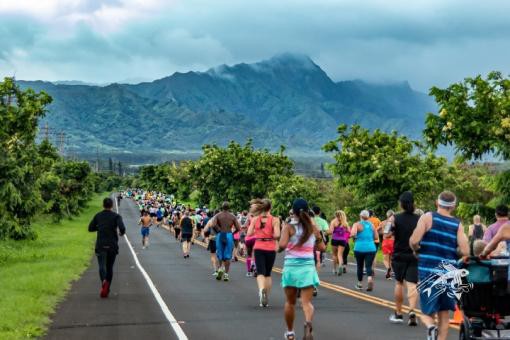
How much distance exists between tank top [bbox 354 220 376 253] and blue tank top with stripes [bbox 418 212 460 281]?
7875 mm

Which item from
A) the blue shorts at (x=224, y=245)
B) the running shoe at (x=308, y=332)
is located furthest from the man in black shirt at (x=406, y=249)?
the blue shorts at (x=224, y=245)

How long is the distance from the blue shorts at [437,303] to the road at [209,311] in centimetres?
198

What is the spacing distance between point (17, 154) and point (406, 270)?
22105mm

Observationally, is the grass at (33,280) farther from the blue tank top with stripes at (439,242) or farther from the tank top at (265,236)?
the blue tank top with stripes at (439,242)

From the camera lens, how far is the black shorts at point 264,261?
14.5 metres

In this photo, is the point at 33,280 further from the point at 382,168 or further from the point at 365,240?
the point at 382,168

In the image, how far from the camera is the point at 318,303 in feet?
49.9

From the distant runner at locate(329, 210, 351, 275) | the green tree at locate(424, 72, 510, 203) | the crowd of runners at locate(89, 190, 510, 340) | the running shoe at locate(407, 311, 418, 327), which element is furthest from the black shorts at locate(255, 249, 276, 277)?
the green tree at locate(424, 72, 510, 203)

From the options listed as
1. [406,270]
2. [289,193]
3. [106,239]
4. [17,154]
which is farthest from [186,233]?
[289,193]

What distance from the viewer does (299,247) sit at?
10.3 metres

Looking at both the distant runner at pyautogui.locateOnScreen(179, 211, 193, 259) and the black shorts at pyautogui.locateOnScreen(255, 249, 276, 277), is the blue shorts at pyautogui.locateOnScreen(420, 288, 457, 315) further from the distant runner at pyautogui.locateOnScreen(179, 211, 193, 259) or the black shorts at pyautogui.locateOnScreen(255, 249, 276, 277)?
the distant runner at pyautogui.locateOnScreen(179, 211, 193, 259)

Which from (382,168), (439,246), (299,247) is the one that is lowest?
(299,247)

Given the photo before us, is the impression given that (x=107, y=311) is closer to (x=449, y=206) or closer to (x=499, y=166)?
(x=449, y=206)

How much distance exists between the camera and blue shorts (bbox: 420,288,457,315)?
352 inches
